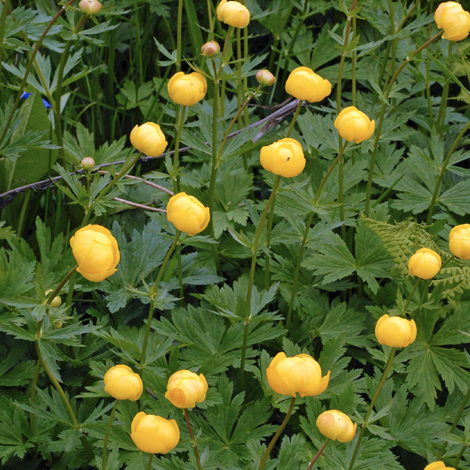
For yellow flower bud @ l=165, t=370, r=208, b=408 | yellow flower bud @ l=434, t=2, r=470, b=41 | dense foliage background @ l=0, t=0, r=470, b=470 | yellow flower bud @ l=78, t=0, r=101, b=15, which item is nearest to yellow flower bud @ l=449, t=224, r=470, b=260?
dense foliage background @ l=0, t=0, r=470, b=470

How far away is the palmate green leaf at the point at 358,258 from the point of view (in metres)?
1.40

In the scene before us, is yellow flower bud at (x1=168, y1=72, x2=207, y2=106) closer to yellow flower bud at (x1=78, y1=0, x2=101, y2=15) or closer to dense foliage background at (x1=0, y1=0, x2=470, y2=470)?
dense foliage background at (x1=0, y1=0, x2=470, y2=470)

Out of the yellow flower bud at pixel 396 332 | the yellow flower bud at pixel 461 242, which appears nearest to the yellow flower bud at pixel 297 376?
the yellow flower bud at pixel 396 332

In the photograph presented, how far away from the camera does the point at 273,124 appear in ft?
5.03

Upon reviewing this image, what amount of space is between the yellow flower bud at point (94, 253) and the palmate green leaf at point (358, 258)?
71 centimetres

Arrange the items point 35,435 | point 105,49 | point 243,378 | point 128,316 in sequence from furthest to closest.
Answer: point 105,49 → point 128,316 → point 243,378 → point 35,435

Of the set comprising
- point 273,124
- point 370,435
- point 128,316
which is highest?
point 273,124

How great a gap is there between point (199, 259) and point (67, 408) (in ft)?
1.92

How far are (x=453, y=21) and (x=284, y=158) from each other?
0.55 meters

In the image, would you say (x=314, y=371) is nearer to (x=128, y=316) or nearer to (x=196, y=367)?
(x=196, y=367)

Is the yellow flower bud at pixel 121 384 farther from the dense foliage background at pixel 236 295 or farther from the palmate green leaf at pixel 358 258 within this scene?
the palmate green leaf at pixel 358 258

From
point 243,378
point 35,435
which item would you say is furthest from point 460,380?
point 35,435

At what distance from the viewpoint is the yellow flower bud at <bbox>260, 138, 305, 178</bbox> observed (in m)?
0.90

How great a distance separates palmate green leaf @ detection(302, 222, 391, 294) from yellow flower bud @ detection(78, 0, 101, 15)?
2.55 feet
